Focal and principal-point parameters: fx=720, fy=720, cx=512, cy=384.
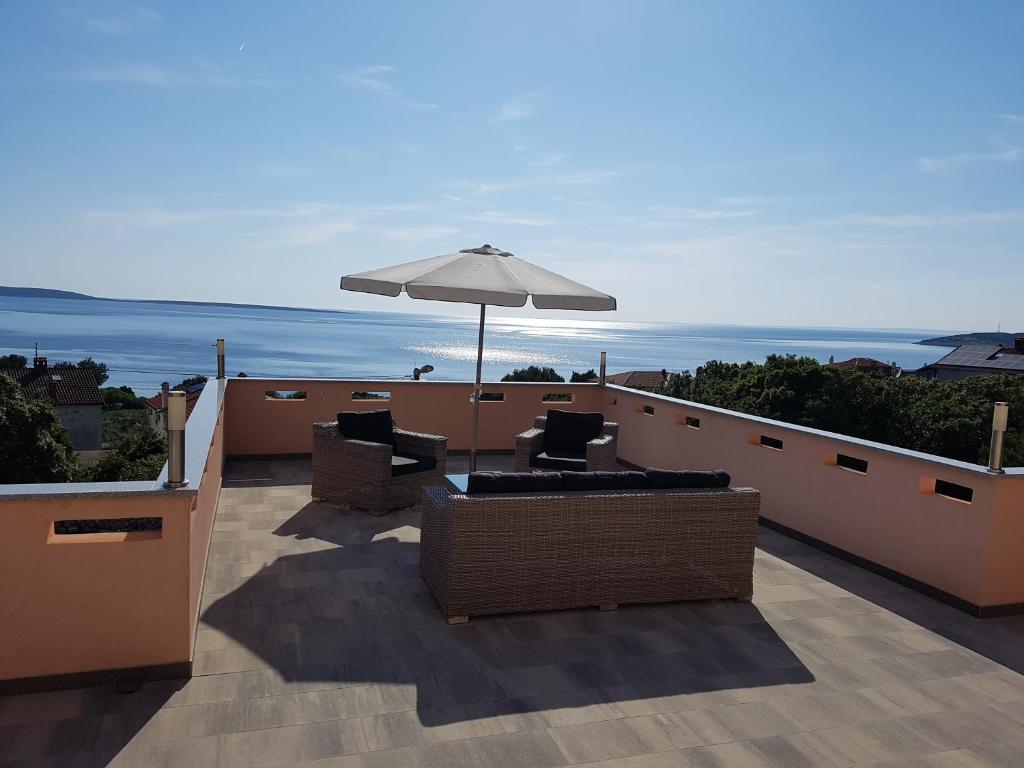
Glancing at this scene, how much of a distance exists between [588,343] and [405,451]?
116263 mm

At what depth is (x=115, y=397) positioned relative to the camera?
1855 inches

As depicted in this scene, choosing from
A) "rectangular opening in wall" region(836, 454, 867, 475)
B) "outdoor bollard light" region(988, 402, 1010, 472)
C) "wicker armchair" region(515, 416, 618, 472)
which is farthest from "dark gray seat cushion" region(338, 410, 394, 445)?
"outdoor bollard light" region(988, 402, 1010, 472)

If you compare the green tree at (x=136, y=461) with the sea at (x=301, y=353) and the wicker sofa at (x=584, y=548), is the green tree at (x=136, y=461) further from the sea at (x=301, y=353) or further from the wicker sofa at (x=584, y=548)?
the sea at (x=301, y=353)

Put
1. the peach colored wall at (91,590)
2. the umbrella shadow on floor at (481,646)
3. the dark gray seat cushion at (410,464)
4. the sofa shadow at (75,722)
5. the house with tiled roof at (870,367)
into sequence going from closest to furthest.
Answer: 1. the sofa shadow at (75,722)
2. the peach colored wall at (91,590)
3. the umbrella shadow on floor at (481,646)
4. the dark gray seat cushion at (410,464)
5. the house with tiled roof at (870,367)

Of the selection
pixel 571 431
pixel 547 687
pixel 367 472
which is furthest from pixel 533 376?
pixel 547 687

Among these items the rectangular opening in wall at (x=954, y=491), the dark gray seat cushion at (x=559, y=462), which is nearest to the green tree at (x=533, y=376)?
the dark gray seat cushion at (x=559, y=462)

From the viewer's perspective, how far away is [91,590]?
2.98 metres

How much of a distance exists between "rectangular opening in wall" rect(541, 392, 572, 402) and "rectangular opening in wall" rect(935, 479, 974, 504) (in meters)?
4.65

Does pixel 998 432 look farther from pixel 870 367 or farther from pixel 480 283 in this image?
pixel 870 367

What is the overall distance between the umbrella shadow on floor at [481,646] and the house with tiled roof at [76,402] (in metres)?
38.4

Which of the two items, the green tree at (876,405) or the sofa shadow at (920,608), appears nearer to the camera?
the sofa shadow at (920,608)

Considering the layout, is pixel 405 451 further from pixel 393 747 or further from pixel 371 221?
pixel 371 221

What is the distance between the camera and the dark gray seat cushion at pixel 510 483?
12.8 feet

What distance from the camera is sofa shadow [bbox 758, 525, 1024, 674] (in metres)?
3.88
